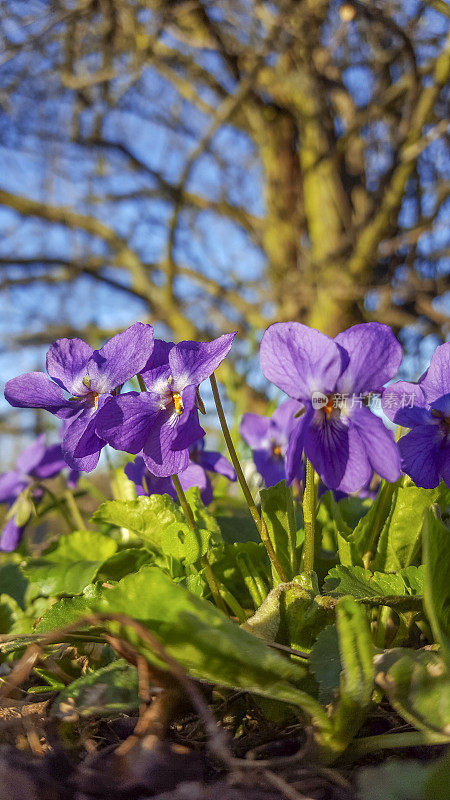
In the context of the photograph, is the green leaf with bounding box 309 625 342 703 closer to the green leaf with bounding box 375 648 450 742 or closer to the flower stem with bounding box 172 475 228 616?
the green leaf with bounding box 375 648 450 742

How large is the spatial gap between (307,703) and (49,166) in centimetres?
424

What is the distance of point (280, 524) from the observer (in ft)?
3.19

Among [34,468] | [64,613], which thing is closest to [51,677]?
[64,613]

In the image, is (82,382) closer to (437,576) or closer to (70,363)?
(70,363)

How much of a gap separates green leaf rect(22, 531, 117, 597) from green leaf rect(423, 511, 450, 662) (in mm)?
553

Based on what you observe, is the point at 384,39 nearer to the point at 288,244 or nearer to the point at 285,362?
the point at 288,244

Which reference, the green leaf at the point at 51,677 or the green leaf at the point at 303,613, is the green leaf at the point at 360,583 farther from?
the green leaf at the point at 51,677

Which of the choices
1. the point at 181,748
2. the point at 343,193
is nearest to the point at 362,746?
the point at 181,748

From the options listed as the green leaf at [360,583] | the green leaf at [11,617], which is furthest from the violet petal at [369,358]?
the green leaf at [11,617]

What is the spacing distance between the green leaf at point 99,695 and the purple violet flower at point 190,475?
1.32 ft

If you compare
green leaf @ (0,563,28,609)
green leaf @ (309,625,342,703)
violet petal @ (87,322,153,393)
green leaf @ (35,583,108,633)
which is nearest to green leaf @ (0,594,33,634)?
green leaf @ (0,563,28,609)

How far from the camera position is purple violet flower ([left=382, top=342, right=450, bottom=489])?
879mm

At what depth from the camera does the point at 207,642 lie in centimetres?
62

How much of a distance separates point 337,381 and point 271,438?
0.60 metres
